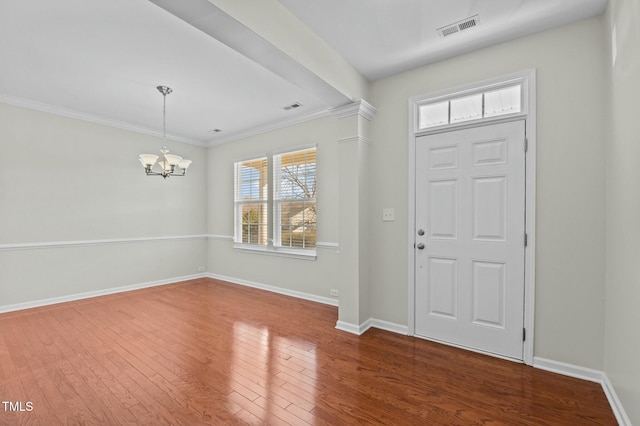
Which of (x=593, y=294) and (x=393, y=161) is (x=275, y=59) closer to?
(x=393, y=161)

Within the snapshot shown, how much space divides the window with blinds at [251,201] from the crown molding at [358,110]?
7.01 ft

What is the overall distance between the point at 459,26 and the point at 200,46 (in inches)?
89.1

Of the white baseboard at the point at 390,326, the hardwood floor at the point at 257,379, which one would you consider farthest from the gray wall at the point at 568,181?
the white baseboard at the point at 390,326

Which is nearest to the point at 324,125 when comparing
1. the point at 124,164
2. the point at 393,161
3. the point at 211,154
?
the point at 393,161

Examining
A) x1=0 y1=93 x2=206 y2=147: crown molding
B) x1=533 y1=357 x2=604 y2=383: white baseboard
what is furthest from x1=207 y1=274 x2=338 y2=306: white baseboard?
x1=0 y1=93 x2=206 y2=147: crown molding

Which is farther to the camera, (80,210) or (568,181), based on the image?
(80,210)

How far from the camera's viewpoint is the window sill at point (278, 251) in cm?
438

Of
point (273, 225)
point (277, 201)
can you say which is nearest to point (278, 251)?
point (273, 225)

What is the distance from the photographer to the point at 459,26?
2375 mm

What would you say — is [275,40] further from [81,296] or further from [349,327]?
[81,296]

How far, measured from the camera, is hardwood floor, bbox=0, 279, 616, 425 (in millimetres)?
1856

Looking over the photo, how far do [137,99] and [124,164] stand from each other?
1.49 metres

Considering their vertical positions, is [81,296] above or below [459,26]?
below

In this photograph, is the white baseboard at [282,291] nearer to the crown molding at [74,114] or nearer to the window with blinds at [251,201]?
the window with blinds at [251,201]
